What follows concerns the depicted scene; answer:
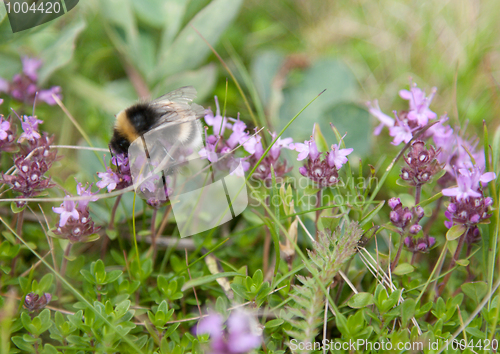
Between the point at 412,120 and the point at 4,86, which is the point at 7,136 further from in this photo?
the point at 412,120

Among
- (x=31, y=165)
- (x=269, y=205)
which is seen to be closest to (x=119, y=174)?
(x=31, y=165)

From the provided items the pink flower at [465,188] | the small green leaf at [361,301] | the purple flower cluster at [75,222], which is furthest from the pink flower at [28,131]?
the pink flower at [465,188]

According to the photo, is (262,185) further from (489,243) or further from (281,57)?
(281,57)

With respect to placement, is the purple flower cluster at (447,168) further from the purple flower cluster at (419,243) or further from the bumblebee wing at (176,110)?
the bumblebee wing at (176,110)

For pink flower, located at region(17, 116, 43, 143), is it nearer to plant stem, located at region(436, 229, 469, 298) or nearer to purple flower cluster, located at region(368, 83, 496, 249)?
purple flower cluster, located at region(368, 83, 496, 249)

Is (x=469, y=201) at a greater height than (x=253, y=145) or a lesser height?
lesser

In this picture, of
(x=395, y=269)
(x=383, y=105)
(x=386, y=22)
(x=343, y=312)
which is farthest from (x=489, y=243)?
(x=386, y=22)

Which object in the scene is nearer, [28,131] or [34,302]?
[34,302]

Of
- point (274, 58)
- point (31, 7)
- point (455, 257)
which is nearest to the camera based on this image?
point (455, 257)
